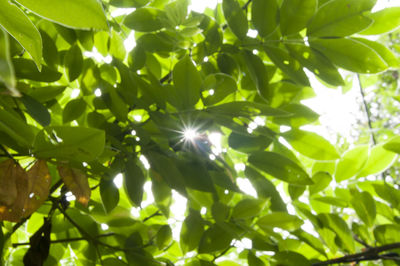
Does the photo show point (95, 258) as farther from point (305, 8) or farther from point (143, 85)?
point (305, 8)

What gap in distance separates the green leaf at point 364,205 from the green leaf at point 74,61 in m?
0.59

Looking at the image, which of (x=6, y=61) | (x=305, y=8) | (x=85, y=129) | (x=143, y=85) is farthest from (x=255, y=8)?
(x=6, y=61)

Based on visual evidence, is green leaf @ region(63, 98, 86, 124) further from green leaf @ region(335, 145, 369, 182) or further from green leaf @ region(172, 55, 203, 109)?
green leaf @ region(335, 145, 369, 182)

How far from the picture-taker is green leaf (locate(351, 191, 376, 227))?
785mm

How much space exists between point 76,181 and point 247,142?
31 centimetres

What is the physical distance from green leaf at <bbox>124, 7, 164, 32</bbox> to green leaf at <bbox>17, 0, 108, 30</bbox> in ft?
1.06

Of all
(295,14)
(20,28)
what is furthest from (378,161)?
(20,28)

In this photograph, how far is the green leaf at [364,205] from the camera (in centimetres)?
78

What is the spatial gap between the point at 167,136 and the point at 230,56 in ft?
0.75

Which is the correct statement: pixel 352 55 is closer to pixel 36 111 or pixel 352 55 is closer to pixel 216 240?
pixel 216 240

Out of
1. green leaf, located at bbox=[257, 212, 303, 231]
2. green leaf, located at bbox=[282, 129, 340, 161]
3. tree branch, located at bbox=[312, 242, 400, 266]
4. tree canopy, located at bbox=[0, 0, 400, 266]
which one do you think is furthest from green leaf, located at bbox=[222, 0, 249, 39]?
tree branch, located at bbox=[312, 242, 400, 266]

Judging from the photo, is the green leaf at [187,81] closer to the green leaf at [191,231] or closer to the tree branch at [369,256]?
the green leaf at [191,231]

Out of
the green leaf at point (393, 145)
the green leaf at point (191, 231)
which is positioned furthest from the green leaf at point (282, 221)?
the green leaf at point (393, 145)

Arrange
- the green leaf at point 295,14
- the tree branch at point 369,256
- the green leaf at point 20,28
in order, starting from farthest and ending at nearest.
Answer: the tree branch at point 369,256, the green leaf at point 295,14, the green leaf at point 20,28
